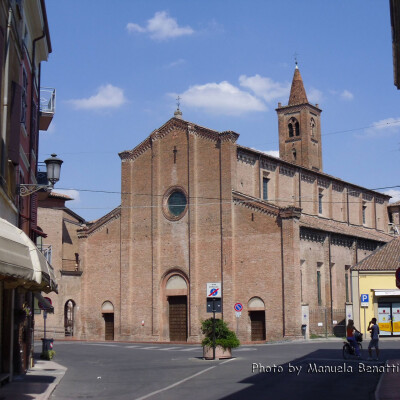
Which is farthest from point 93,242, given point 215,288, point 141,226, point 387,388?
point 387,388

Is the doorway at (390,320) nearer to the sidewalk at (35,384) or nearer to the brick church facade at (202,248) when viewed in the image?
the brick church facade at (202,248)

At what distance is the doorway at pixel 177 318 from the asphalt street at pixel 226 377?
15234 mm

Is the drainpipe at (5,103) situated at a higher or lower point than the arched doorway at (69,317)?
higher

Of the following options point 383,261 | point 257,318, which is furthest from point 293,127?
point 257,318

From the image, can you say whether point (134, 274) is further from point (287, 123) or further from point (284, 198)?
point (287, 123)

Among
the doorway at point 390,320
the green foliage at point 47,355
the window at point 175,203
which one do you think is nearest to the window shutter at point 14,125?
the green foliage at point 47,355

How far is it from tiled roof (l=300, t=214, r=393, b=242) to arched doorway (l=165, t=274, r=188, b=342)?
29.3 feet

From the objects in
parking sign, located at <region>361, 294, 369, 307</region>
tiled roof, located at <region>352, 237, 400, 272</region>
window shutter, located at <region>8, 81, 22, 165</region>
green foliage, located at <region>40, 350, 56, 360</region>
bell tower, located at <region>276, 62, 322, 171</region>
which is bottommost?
green foliage, located at <region>40, 350, 56, 360</region>

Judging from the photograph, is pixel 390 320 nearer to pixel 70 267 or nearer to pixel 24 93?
pixel 70 267

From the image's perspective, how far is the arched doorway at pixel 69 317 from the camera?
46.7 metres

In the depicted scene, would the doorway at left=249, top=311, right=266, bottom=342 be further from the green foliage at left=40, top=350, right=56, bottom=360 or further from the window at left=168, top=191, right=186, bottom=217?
the green foliage at left=40, top=350, right=56, bottom=360

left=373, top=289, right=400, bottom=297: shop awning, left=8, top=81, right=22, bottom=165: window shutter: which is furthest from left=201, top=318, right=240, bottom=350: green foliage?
left=373, top=289, right=400, bottom=297: shop awning

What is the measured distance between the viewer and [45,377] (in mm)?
19359

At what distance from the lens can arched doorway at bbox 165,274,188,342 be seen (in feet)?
139
